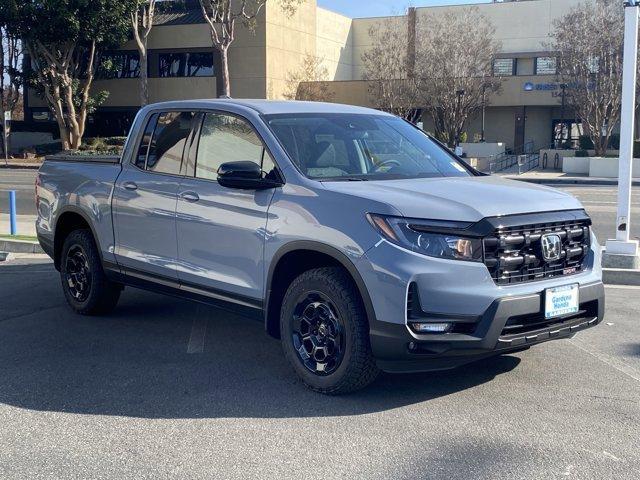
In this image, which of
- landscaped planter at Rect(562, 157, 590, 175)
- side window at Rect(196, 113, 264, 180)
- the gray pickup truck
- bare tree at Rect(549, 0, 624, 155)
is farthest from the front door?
side window at Rect(196, 113, 264, 180)

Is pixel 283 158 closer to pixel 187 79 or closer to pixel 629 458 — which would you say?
pixel 629 458

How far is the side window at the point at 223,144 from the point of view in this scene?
19.4 feet

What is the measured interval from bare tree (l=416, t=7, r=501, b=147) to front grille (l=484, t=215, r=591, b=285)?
35.1 m

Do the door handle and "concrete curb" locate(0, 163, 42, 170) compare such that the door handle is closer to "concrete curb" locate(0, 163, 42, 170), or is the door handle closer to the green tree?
"concrete curb" locate(0, 163, 42, 170)

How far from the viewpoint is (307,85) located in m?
48.3

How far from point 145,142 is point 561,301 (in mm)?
3816

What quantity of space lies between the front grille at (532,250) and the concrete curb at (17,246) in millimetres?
8559

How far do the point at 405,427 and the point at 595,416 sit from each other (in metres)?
1.21

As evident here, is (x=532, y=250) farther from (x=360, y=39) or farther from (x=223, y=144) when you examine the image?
(x=360, y=39)

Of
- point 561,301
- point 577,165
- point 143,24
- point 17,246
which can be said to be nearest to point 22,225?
point 17,246

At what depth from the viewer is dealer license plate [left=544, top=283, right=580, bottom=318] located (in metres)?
4.96

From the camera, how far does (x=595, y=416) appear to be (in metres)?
4.88

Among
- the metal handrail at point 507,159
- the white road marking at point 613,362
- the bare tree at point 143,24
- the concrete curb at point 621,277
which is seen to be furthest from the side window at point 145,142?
the bare tree at point 143,24

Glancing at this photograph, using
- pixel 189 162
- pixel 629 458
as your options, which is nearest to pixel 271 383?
pixel 189 162
